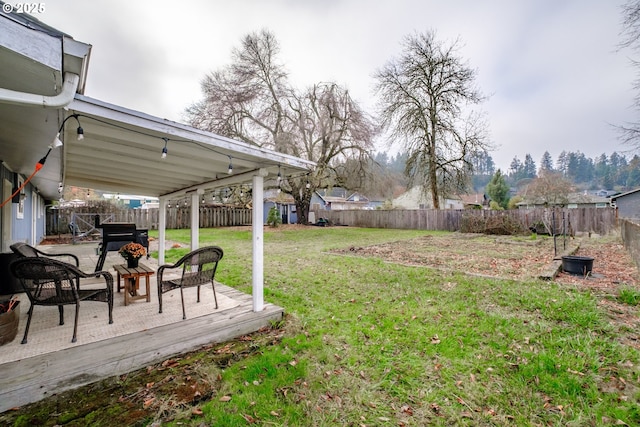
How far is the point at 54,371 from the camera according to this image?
219 centimetres

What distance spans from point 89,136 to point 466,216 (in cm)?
1717

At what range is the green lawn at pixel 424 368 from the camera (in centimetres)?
197

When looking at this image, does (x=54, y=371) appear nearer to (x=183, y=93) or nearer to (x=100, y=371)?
(x=100, y=371)

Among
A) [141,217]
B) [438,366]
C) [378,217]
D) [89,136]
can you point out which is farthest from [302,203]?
[438,366]

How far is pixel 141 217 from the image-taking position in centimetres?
1570

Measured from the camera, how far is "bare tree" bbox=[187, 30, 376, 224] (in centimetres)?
1520

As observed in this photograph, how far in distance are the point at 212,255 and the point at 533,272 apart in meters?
6.50

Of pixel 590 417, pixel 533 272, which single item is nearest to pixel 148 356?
pixel 590 417

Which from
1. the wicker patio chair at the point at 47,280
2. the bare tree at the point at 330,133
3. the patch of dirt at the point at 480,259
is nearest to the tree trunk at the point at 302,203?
the bare tree at the point at 330,133

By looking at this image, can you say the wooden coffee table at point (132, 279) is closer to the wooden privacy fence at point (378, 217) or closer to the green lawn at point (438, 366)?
the green lawn at point (438, 366)

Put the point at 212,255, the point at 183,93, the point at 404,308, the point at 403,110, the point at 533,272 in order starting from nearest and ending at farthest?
the point at 212,255
the point at 404,308
the point at 533,272
the point at 183,93
the point at 403,110

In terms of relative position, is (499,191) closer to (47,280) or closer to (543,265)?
(543,265)

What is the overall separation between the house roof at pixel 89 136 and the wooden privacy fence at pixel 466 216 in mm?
9741

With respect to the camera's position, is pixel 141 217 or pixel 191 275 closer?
pixel 191 275
